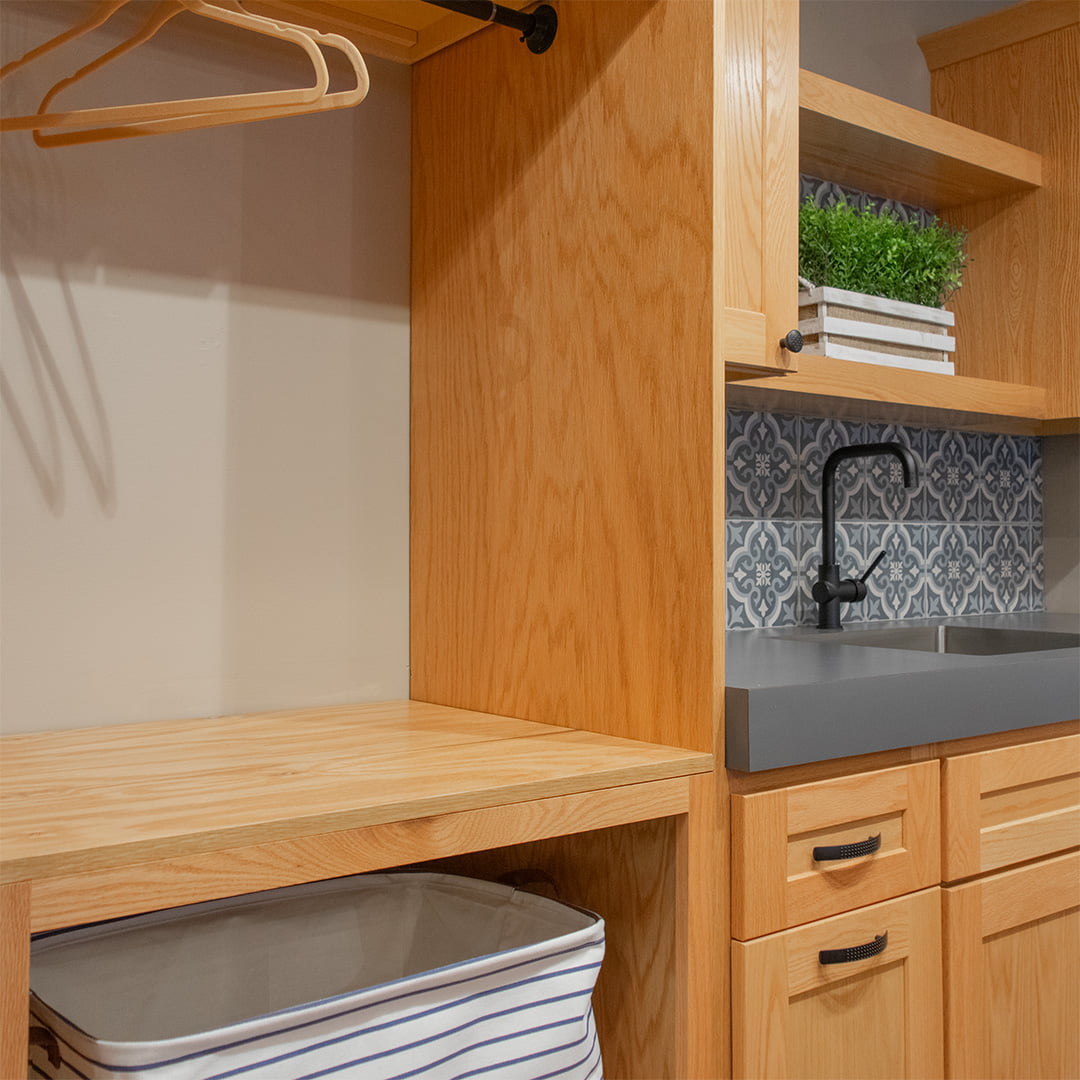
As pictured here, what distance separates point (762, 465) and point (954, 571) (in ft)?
2.15

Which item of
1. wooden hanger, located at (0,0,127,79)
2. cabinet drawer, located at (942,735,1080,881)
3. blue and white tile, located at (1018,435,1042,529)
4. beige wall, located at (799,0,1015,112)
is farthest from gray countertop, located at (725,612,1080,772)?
beige wall, located at (799,0,1015,112)

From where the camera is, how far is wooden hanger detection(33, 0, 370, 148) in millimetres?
1106

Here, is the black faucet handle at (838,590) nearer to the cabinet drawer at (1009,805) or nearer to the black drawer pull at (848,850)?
the cabinet drawer at (1009,805)

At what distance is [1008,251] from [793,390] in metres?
0.88

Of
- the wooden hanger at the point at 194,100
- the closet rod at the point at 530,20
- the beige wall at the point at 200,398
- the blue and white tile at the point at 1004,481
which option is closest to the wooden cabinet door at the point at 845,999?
the beige wall at the point at 200,398

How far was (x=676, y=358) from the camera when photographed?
1.32 metres

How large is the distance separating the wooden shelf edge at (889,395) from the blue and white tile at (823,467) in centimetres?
8

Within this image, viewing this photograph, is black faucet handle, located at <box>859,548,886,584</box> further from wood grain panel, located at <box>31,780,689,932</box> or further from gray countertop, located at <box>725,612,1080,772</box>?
wood grain panel, located at <box>31,780,689,932</box>

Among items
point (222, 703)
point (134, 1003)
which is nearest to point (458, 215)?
point (222, 703)

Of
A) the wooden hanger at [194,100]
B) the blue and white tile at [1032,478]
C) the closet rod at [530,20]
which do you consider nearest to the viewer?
the wooden hanger at [194,100]

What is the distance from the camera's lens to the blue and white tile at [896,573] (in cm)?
232

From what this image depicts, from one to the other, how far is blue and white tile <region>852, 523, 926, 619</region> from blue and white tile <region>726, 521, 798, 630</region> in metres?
0.23

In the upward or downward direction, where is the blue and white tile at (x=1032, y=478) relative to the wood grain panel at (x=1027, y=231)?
downward

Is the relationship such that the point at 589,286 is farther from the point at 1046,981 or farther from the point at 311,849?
the point at 1046,981
